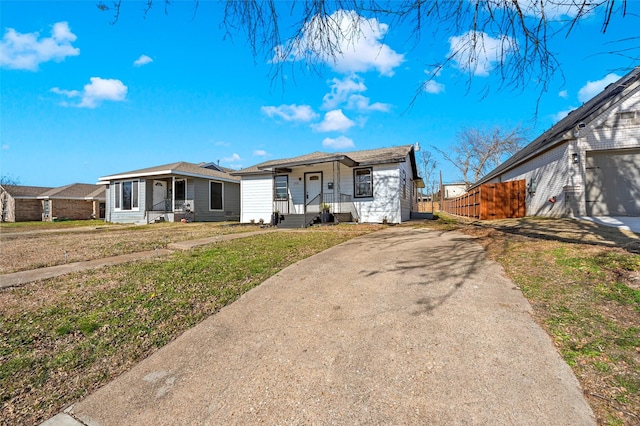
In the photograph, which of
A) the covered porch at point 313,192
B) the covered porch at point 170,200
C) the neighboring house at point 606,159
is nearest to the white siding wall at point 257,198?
the covered porch at point 313,192

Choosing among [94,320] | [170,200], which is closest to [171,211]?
[170,200]

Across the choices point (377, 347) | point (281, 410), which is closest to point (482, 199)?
point (377, 347)

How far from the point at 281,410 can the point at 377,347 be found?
1.01m

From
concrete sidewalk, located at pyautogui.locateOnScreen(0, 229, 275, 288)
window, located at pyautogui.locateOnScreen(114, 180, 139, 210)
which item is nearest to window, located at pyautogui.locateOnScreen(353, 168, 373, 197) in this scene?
concrete sidewalk, located at pyautogui.locateOnScreen(0, 229, 275, 288)

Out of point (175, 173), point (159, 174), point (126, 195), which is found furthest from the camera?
point (126, 195)

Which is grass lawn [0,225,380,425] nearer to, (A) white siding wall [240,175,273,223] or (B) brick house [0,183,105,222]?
(A) white siding wall [240,175,273,223]

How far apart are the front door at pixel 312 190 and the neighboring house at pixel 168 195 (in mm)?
6653

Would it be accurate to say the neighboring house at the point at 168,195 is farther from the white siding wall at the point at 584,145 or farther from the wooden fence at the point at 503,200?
the white siding wall at the point at 584,145

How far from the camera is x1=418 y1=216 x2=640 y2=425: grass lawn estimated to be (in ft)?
6.20

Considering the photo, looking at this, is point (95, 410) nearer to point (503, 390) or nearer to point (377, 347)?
point (377, 347)

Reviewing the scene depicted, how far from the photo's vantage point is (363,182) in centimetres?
1415

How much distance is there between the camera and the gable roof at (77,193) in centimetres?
2931

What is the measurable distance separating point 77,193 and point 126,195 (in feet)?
56.3

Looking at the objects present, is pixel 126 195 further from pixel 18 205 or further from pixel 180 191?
pixel 18 205
